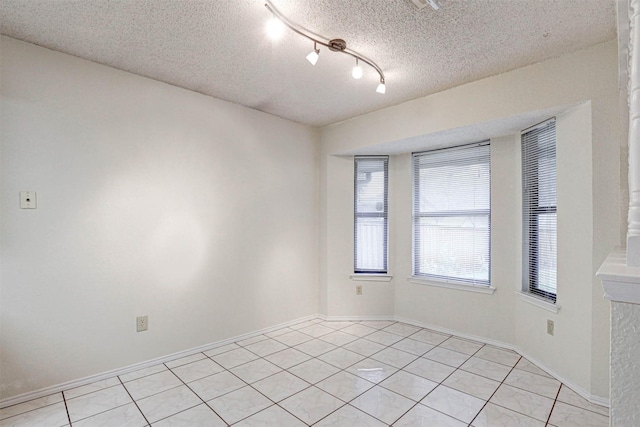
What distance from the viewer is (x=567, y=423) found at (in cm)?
205

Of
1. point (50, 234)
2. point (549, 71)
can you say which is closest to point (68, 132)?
point (50, 234)

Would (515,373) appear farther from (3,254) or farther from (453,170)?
(3,254)

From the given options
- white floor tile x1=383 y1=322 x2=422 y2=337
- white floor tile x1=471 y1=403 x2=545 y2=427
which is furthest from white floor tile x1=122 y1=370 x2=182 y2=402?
white floor tile x1=383 y1=322 x2=422 y2=337

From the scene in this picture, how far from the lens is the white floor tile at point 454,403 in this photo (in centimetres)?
214

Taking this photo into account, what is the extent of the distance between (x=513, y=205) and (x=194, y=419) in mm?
3257

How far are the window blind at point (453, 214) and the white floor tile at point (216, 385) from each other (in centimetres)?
241

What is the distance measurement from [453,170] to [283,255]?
219cm

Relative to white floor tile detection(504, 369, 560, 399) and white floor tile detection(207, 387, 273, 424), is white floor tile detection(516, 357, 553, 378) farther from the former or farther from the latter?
white floor tile detection(207, 387, 273, 424)

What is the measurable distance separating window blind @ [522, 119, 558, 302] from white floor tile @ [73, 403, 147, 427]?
3.25 metres

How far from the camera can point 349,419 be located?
6.85ft

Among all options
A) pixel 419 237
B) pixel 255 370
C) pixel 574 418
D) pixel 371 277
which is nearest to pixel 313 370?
pixel 255 370

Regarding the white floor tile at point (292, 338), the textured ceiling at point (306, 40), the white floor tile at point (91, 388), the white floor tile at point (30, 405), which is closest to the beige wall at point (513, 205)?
the textured ceiling at point (306, 40)

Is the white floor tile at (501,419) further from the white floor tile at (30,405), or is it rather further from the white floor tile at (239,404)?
the white floor tile at (30,405)

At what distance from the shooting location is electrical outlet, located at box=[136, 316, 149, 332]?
2770mm
